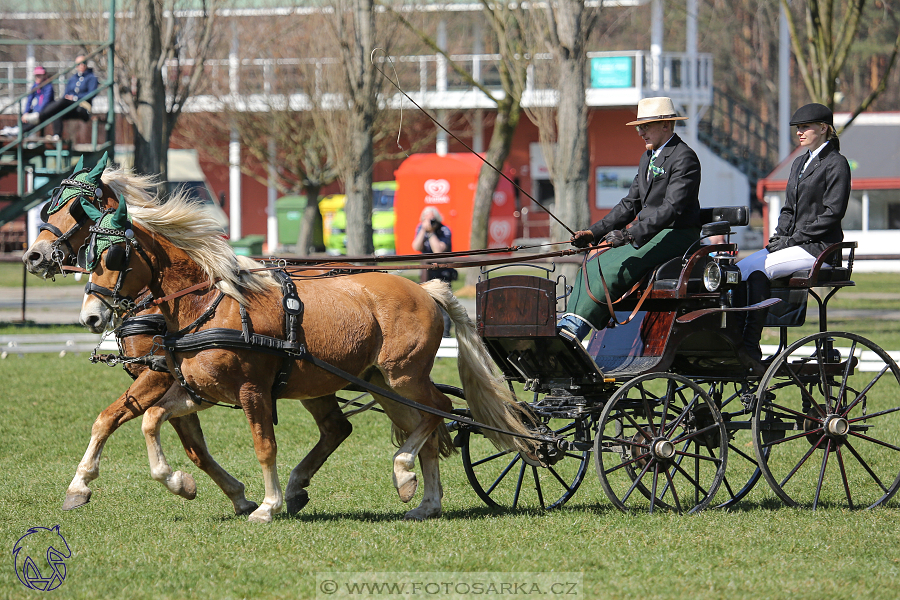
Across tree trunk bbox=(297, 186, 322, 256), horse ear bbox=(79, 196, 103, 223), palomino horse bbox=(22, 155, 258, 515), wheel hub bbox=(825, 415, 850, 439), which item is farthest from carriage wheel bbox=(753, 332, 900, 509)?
tree trunk bbox=(297, 186, 322, 256)

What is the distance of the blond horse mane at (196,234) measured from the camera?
19.8ft

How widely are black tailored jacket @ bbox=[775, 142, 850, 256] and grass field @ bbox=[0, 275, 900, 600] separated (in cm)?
173

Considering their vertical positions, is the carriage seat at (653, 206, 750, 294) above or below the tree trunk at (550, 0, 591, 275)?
below

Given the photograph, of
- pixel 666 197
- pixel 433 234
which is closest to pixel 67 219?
pixel 666 197

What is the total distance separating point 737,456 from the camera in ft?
28.0

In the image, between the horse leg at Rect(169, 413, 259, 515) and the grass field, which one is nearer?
the grass field

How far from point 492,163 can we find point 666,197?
14.2 m

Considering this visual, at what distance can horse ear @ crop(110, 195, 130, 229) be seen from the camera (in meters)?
5.76

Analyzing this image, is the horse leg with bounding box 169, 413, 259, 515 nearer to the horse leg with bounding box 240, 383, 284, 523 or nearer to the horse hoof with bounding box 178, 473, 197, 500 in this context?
the horse hoof with bounding box 178, 473, 197, 500

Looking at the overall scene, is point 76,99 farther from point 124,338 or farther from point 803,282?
point 803,282

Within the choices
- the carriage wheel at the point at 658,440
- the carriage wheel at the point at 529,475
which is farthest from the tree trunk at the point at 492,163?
the carriage wheel at the point at 658,440

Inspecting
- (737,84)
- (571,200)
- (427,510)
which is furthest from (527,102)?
(737,84)

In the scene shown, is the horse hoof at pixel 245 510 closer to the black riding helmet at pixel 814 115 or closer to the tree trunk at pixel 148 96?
the black riding helmet at pixel 814 115

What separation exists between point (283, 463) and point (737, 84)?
139 feet
